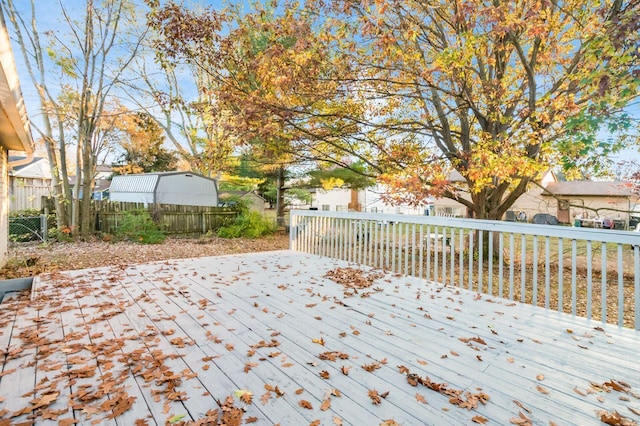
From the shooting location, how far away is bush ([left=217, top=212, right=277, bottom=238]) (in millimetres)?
10997

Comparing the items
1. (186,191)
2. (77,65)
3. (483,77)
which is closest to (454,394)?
(483,77)

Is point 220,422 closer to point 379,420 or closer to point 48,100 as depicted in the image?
point 379,420

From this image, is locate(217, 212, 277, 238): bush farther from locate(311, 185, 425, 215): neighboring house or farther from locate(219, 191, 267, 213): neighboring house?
locate(311, 185, 425, 215): neighboring house

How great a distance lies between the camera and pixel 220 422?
152 cm

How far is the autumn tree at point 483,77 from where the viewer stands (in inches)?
174

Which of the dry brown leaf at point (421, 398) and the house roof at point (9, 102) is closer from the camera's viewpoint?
the dry brown leaf at point (421, 398)

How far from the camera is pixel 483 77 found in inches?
243

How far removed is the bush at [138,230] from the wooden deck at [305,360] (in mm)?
5648

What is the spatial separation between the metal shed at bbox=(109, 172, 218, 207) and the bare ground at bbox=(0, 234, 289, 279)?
269cm

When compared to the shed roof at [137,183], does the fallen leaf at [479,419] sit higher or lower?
lower

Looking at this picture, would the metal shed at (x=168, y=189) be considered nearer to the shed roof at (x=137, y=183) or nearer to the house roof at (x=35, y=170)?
the shed roof at (x=137, y=183)

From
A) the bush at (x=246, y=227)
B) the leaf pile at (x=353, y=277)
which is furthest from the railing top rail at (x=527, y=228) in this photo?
the bush at (x=246, y=227)

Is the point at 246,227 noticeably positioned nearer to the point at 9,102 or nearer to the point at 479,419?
the point at 9,102

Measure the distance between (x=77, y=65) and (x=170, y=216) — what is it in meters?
4.74
